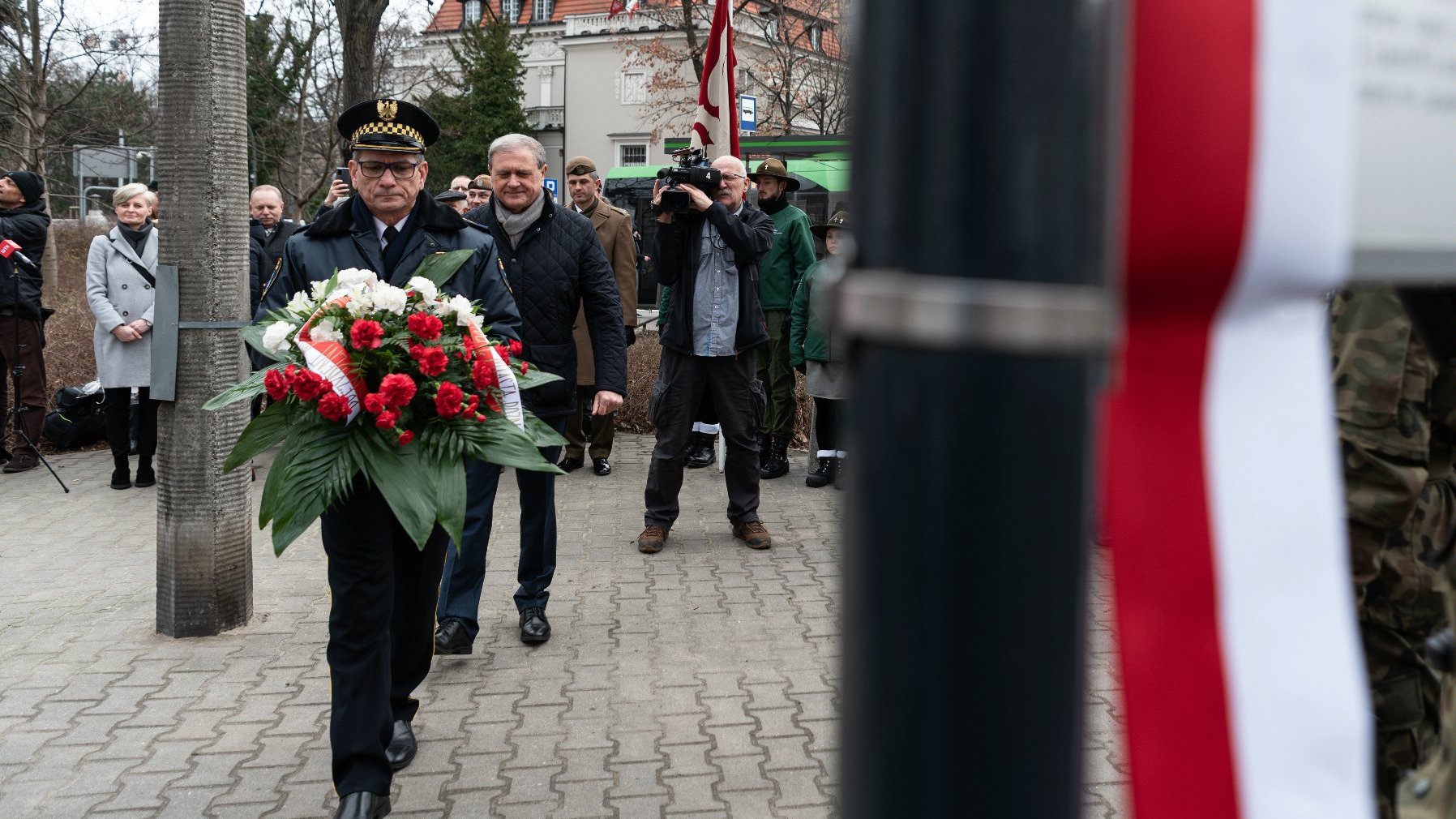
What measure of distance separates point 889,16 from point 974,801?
0.51m

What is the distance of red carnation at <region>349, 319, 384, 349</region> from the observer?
3.91 metres

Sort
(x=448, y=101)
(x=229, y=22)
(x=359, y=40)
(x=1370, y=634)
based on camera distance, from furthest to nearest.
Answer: (x=448, y=101), (x=359, y=40), (x=229, y=22), (x=1370, y=634)

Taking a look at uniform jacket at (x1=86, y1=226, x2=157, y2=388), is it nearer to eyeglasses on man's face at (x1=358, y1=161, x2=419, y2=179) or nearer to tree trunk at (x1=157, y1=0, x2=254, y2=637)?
tree trunk at (x1=157, y1=0, x2=254, y2=637)

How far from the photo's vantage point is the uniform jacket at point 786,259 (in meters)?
9.91

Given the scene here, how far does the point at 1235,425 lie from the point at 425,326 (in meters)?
3.42

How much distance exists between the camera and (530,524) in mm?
6035

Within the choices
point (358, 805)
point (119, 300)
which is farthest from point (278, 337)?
point (119, 300)

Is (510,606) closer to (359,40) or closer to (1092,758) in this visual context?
(1092,758)

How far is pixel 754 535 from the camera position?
8016 mm

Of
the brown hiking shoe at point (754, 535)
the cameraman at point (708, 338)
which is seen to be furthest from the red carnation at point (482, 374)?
the brown hiking shoe at point (754, 535)

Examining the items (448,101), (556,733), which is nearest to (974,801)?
(556,733)

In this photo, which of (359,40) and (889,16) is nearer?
(889,16)

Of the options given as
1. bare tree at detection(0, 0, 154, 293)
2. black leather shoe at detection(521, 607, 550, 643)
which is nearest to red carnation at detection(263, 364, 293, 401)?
black leather shoe at detection(521, 607, 550, 643)

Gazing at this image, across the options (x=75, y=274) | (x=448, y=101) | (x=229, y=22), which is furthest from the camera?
(x=448, y=101)
